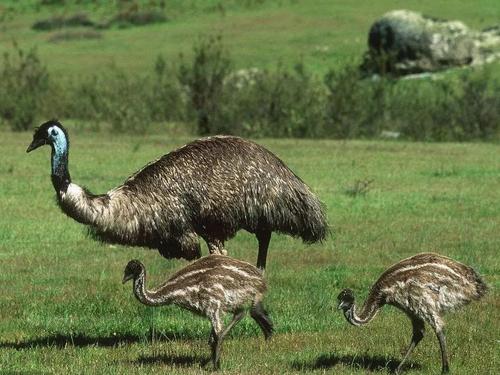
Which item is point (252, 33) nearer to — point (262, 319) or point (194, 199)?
point (194, 199)

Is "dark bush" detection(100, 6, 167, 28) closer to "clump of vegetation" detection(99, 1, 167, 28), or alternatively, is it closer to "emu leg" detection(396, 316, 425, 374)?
"clump of vegetation" detection(99, 1, 167, 28)

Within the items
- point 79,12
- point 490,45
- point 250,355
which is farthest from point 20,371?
point 79,12

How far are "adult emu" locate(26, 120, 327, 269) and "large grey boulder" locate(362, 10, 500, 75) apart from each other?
36173 mm

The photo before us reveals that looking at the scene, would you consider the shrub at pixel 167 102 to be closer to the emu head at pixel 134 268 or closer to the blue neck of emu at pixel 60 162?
the blue neck of emu at pixel 60 162

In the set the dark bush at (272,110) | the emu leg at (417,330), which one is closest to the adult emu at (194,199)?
the emu leg at (417,330)

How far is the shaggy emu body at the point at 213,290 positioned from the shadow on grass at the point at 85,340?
127 cm

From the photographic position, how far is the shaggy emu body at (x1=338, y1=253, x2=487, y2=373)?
960cm

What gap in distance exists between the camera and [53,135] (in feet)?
37.7

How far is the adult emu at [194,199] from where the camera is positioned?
1166cm

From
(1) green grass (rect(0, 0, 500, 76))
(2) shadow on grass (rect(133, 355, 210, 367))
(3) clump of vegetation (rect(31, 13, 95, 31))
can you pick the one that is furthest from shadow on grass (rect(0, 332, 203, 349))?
(3) clump of vegetation (rect(31, 13, 95, 31))

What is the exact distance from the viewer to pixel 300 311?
12.5 metres

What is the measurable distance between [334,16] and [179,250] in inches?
2059

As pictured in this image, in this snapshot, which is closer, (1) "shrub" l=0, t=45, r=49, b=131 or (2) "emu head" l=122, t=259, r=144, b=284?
(2) "emu head" l=122, t=259, r=144, b=284

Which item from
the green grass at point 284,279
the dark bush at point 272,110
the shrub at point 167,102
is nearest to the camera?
the green grass at point 284,279
